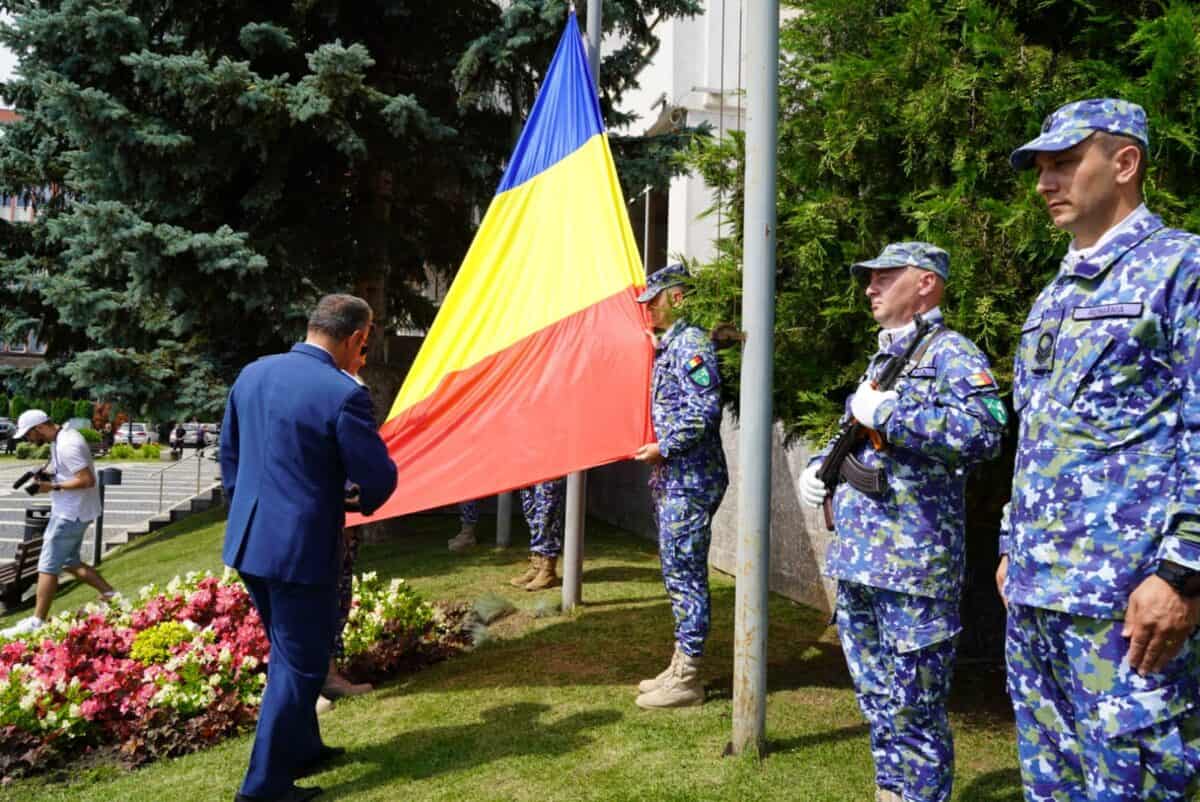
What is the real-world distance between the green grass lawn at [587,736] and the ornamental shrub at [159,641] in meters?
0.82

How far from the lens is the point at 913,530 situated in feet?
10.4

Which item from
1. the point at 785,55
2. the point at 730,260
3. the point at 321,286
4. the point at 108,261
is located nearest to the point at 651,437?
the point at 730,260

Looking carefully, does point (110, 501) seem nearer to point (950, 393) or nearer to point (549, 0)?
point (549, 0)

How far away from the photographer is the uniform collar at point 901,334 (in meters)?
3.27

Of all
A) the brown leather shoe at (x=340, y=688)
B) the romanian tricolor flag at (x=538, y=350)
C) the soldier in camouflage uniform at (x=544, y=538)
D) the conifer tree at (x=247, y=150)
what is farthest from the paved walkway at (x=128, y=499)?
the romanian tricolor flag at (x=538, y=350)

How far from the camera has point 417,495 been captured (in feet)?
17.0

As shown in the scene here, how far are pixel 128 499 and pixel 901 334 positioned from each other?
24.8 m

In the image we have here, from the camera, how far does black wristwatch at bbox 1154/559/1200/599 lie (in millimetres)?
1967

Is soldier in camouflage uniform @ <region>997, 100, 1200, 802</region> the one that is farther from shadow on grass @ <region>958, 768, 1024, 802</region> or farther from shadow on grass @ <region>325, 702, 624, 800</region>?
shadow on grass @ <region>325, 702, 624, 800</region>

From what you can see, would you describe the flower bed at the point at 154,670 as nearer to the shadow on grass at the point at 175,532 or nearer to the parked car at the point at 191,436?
the shadow on grass at the point at 175,532

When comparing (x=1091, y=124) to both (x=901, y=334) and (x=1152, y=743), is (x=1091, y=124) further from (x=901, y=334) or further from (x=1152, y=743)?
(x=1152, y=743)

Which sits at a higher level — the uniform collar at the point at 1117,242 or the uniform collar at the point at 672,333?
the uniform collar at the point at 1117,242

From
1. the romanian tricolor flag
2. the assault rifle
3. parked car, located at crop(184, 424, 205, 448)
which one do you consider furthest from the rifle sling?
parked car, located at crop(184, 424, 205, 448)

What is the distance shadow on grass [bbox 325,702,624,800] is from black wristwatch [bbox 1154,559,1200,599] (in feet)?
9.87
